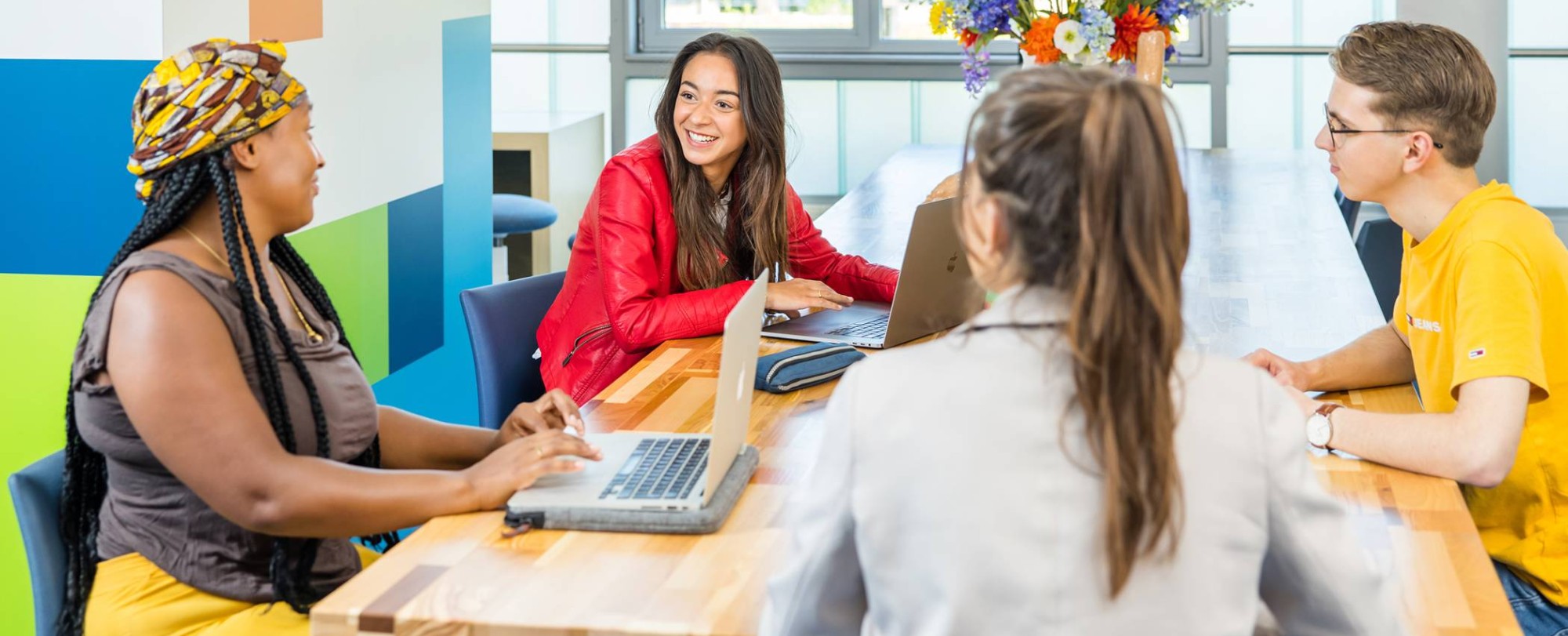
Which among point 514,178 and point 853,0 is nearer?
point 514,178

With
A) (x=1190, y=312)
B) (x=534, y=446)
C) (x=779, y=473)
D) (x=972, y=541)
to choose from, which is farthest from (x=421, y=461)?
(x=1190, y=312)

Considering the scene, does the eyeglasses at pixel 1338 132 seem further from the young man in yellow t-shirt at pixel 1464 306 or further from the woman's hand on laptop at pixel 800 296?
the woman's hand on laptop at pixel 800 296

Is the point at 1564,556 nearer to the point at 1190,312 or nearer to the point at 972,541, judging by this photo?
the point at 1190,312

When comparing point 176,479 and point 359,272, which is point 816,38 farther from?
point 176,479

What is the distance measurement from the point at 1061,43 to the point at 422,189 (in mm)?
1351

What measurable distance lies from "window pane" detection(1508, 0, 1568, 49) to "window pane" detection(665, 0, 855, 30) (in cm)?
255

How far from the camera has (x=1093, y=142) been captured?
3.22ft

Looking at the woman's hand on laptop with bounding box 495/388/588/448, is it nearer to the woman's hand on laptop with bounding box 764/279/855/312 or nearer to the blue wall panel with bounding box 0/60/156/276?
the woman's hand on laptop with bounding box 764/279/855/312

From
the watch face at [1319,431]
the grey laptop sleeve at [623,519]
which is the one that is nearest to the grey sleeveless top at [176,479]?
the grey laptop sleeve at [623,519]

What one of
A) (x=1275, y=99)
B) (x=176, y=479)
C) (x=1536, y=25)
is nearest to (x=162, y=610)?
(x=176, y=479)

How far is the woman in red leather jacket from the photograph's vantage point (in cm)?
234

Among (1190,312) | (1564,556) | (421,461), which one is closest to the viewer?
(1564,556)

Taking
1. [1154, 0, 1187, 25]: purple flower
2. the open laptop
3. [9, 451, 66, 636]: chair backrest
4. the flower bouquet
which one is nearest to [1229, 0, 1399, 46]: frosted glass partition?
the flower bouquet

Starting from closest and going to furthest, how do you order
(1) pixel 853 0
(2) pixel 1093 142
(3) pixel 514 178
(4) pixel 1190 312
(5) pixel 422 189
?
(2) pixel 1093 142, (4) pixel 1190 312, (5) pixel 422 189, (3) pixel 514 178, (1) pixel 853 0
